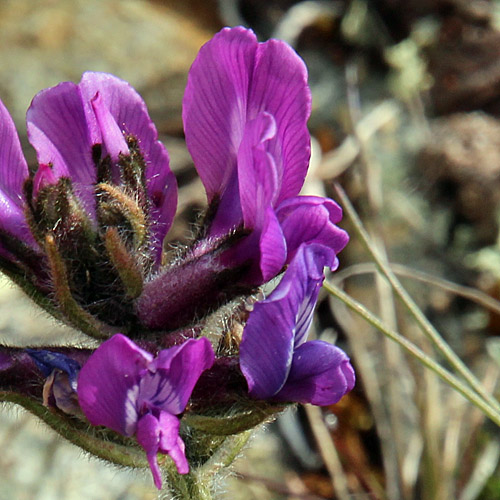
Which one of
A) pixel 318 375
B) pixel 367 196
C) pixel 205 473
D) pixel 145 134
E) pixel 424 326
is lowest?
pixel 367 196

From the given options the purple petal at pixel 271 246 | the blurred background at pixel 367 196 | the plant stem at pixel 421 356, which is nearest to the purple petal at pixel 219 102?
the purple petal at pixel 271 246

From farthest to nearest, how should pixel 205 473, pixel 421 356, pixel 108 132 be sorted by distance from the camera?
pixel 421 356 → pixel 205 473 → pixel 108 132

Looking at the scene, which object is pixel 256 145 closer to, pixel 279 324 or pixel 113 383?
pixel 279 324

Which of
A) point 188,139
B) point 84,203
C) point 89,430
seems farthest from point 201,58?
point 89,430

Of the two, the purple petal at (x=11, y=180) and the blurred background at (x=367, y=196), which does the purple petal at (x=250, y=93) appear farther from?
the blurred background at (x=367, y=196)

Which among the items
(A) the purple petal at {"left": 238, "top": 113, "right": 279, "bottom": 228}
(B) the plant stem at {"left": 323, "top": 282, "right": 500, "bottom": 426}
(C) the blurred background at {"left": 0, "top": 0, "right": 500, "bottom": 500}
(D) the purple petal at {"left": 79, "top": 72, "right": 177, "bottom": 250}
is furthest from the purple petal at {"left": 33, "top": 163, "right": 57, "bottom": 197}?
(C) the blurred background at {"left": 0, "top": 0, "right": 500, "bottom": 500}

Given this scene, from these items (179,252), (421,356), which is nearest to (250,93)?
(179,252)

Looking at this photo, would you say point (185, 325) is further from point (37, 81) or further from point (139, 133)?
point (37, 81)
